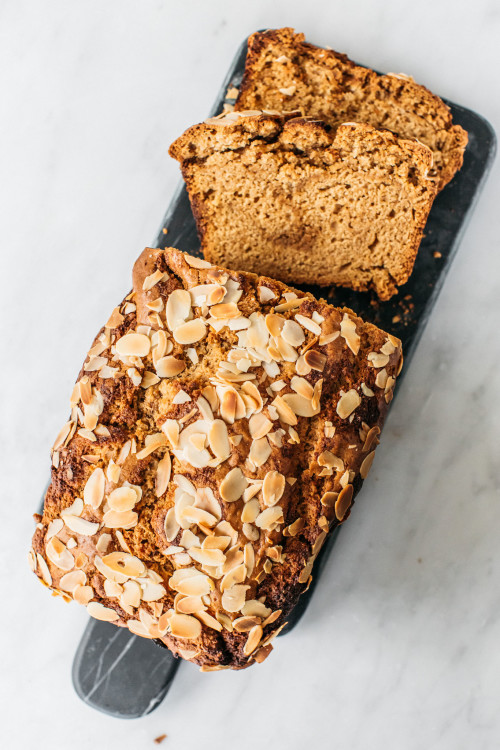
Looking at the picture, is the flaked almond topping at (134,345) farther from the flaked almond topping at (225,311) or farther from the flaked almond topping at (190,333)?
the flaked almond topping at (225,311)

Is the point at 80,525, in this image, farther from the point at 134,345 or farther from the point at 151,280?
the point at 151,280

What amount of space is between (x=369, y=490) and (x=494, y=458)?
0.46 meters

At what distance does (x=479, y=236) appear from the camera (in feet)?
7.39

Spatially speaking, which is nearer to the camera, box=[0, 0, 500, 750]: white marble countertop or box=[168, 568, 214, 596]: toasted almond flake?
box=[168, 568, 214, 596]: toasted almond flake

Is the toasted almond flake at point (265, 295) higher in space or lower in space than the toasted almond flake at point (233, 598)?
higher

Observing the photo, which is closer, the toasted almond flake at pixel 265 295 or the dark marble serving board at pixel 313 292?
the toasted almond flake at pixel 265 295

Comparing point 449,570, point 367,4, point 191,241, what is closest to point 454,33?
point 367,4

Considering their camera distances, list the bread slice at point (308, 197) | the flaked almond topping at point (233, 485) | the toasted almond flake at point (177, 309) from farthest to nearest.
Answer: the bread slice at point (308, 197)
the toasted almond flake at point (177, 309)
the flaked almond topping at point (233, 485)

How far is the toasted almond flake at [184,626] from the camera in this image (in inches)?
65.0

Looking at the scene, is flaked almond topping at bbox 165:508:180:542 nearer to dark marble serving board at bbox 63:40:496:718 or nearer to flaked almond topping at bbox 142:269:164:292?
flaked almond topping at bbox 142:269:164:292

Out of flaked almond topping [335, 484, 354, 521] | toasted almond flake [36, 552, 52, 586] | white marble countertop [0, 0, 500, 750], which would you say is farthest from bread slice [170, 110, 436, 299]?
toasted almond flake [36, 552, 52, 586]

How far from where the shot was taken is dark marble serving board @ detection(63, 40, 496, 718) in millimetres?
2164

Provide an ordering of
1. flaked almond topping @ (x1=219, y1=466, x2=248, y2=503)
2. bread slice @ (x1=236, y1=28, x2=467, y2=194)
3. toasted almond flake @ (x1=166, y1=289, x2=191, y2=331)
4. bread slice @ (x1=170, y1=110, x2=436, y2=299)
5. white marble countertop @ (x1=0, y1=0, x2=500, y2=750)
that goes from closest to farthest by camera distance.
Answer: flaked almond topping @ (x1=219, y1=466, x2=248, y2=503) < toasted almond flake @ (x1=166, y1=289, x2=191, y2=331) < bread slice @ (x1=170, y1=110, x2=436, y2=299) < bread slice @ (x1=236, y1=28, x2=467, y2=194) < white marble countertop @ (x1=0, y1=0, x2=500, y2=750)

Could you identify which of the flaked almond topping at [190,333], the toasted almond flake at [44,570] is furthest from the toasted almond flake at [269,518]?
the toasted almond flake at [44,570]
